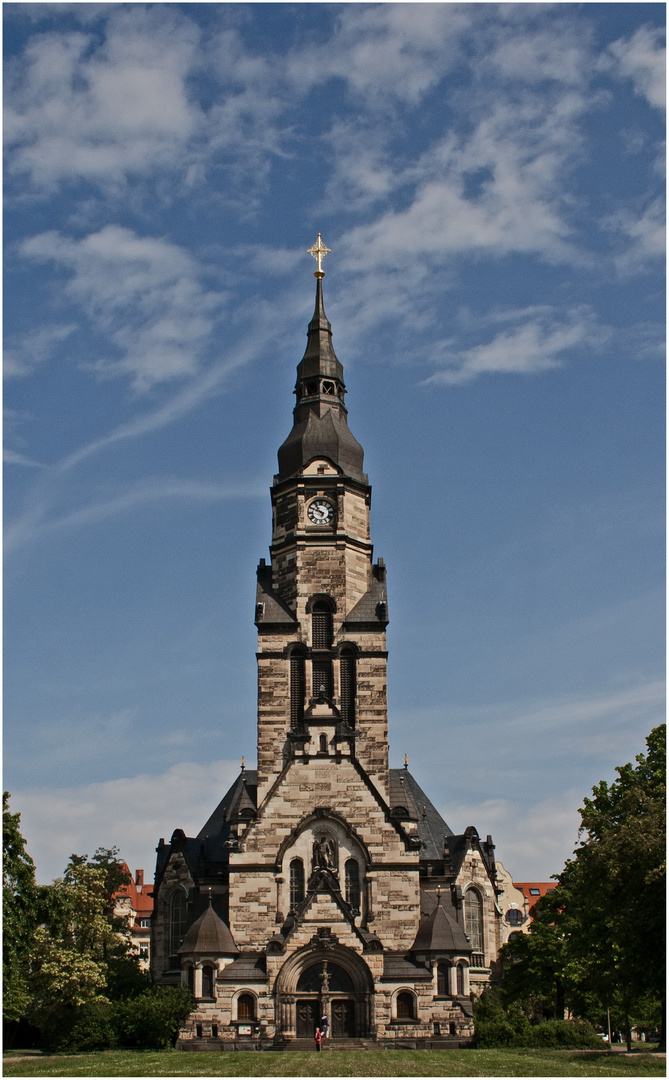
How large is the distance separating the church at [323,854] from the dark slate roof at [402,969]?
0.25ft

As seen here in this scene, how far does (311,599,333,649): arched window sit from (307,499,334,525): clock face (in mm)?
4351

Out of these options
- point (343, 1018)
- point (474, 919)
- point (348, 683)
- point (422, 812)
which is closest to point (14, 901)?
point (343, 1018)

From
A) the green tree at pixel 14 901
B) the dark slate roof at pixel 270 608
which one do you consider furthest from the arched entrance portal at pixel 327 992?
the dark slate roof at pixel 270 608

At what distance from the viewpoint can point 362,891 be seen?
49.4 m

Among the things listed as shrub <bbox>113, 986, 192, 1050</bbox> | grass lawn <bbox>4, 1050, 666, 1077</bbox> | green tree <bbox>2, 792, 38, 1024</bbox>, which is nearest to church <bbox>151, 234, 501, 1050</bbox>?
shrub <bbox>113, 986, 192, 1050</bbox>

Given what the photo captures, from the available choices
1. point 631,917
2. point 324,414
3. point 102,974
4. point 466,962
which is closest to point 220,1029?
point 102,974

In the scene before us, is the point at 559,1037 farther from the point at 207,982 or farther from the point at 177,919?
the point at 177,919

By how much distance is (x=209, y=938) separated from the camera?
47.8 m

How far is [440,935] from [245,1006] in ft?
29.0

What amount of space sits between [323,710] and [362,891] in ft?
27.3

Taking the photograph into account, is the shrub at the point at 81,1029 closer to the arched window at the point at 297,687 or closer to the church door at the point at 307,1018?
the church door at the point at 307,1018

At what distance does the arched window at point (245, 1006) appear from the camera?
154 ft

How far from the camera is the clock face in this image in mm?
57062

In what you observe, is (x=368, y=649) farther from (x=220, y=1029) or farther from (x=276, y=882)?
(x=220, y=1029)
